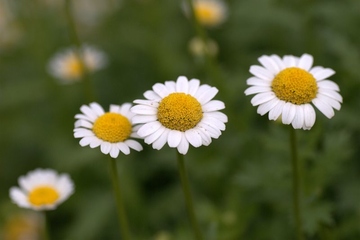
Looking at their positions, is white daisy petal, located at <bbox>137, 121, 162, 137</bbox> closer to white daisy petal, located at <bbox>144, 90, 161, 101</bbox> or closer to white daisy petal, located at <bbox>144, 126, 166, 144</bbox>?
white daisy petal, located at <bbox>144, 126, 166, 144</bbox>

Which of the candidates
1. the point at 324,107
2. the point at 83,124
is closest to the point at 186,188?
the point at 83,124

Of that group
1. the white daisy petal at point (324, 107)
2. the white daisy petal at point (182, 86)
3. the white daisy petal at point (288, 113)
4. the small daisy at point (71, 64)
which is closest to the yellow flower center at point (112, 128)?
the white daisy petal at point (182, 86)

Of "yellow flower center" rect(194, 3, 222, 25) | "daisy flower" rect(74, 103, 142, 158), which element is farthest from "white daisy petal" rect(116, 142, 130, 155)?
"yellow flower center" rect(194, 3, 222, 25)

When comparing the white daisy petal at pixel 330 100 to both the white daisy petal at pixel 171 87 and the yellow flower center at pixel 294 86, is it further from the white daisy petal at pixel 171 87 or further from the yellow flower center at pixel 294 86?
the white daisy petal at pixel 171 87

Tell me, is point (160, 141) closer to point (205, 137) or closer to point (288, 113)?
point (205, 137)

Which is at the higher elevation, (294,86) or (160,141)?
(294,86)

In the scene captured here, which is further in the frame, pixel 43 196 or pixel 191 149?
pixel 191 149
